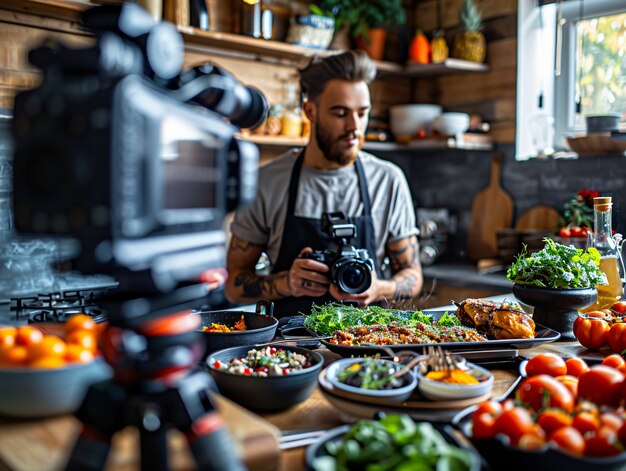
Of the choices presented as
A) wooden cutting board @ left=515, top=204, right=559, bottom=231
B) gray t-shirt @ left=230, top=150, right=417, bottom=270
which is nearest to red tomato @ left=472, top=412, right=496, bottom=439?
gray t-shirt @ left=230, top=150, right=417, bottom=270

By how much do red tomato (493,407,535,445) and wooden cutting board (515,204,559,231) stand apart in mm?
2826

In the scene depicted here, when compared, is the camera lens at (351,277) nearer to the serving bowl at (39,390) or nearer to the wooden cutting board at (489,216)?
the serving bowl at (39,390)

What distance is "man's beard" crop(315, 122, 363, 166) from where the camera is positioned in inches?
99.3

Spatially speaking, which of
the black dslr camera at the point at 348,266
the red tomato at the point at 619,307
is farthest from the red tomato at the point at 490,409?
the black dslr camera at the point at 348,266

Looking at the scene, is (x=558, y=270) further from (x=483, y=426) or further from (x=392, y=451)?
(x=392, y=451)

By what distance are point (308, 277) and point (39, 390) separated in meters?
1.17

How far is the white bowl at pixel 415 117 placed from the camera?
3.85 m

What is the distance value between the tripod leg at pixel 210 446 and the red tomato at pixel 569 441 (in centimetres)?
42

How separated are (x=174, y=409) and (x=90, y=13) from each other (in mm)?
458

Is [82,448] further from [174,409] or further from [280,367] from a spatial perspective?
[280,367]

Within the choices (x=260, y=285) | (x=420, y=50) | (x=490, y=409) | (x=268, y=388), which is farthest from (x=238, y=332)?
(x=420, y=50)

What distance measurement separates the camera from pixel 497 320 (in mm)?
1470

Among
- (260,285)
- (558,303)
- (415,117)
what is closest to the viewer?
(558,303)

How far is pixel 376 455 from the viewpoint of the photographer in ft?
2.57
